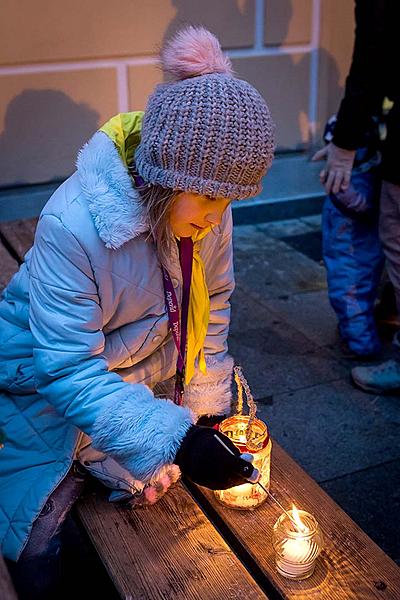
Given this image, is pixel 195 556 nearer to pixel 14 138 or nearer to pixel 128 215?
pixel 128 215

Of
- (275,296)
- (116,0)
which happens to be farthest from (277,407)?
(116,0)

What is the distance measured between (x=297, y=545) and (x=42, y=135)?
3.86 m

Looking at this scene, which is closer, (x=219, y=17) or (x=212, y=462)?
(x=212, y=462)

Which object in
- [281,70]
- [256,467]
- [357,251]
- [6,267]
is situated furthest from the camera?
[281,70]

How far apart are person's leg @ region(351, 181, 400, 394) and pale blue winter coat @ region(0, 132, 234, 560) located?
57.5 inches

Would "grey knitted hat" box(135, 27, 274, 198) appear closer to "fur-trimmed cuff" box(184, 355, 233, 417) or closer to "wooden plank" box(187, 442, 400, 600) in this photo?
"fur-trimmed cuff" box(184, 355, 233, 417)

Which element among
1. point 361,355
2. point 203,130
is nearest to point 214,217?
point 203,130

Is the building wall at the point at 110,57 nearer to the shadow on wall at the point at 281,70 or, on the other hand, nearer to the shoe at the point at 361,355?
the shadow on wall at the point at 281,70

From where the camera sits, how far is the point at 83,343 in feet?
6.62

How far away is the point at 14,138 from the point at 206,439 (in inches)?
142

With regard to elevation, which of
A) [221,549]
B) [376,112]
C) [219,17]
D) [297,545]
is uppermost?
[219,17]

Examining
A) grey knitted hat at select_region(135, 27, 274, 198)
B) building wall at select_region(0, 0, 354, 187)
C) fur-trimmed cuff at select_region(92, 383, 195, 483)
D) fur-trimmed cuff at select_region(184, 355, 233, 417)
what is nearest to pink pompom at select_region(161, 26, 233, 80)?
grey knitted hat at select_region(135, 27, 274, 198)

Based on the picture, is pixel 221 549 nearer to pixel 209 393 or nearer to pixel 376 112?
pixel 209 393

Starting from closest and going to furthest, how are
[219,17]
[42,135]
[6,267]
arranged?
[6,267] → [42,135] → [219,17]
